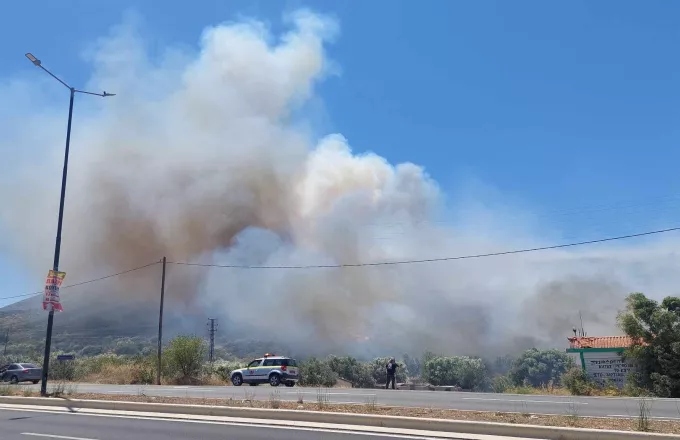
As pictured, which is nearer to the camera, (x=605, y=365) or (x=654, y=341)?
(x=654, y=341)

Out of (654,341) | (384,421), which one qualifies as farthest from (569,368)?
(384,421)

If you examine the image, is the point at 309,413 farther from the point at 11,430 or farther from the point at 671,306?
the point at 671,306

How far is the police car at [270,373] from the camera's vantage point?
24.4 m

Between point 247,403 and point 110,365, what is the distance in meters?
21.6

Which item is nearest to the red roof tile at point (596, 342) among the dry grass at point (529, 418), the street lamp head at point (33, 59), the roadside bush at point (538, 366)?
the roadside bush at point (538, 366)

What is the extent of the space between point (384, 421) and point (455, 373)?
148 feet

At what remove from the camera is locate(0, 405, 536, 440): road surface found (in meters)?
8.32

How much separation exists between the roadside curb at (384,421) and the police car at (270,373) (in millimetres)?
11583

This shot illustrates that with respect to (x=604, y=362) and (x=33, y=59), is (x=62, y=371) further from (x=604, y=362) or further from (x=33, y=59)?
(x=604, y=362)

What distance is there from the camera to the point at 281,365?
2458cm

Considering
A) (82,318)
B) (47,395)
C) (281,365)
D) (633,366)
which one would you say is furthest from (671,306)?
(82,318)

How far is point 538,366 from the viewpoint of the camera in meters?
63.6

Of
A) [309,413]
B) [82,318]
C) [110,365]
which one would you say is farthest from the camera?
[82,318]

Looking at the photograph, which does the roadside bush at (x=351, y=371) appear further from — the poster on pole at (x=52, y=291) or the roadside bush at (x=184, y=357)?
the poster on pole at (x=52, y=291)
